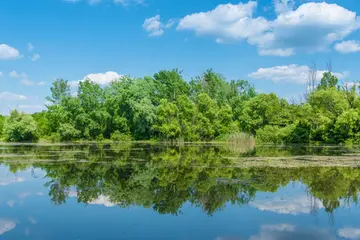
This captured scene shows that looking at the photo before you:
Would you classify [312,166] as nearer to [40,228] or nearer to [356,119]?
[40,228]

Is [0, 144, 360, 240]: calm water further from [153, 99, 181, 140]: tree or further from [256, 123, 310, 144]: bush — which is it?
[153, 99, 181, 140]: tree

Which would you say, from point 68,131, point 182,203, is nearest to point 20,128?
point 68,131

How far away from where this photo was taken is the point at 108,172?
55.2 feet

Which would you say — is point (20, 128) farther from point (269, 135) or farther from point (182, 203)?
point (182, 203)

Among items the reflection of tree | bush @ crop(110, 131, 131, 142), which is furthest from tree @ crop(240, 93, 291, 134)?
the reflection of tree

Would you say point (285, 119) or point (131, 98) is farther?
point (131, 98)

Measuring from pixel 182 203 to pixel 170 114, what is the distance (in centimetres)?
4151

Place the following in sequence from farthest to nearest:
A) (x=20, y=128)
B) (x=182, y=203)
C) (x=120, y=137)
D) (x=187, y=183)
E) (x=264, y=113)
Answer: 1. (x=120, y=137)
2. (x=20, y=128)
3. (x=264, y=113)
4. (x=187, y=183)
5. (x=182, y=203)

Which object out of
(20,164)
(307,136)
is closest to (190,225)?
(20,164)

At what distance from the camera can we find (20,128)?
178 ft

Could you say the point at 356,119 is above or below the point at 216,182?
above

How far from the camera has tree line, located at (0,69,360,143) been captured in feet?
145

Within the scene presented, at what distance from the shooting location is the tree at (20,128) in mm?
54213

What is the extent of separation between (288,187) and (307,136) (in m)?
33.5
